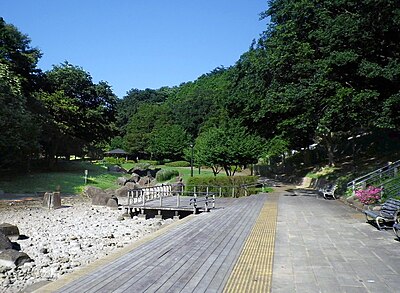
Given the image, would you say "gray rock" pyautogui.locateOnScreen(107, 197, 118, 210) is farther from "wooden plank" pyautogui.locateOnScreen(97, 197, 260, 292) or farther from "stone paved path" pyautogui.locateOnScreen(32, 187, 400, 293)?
"wooden plank" pyautogui.locateOnScreen(97, 197, 260, 292)

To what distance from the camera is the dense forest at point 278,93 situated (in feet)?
57.3

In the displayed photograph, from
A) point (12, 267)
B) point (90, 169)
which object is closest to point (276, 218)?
point (12, 267)

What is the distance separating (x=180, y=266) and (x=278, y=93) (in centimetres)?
1503

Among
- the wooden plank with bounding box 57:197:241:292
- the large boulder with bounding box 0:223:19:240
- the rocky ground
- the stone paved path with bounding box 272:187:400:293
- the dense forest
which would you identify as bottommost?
the rocky ground

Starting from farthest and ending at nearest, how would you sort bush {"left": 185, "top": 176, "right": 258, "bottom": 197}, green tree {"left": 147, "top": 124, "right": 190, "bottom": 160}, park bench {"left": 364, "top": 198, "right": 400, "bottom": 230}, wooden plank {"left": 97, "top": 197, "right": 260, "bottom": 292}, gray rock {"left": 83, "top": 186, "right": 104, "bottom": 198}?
green tree {"left": 147, "top": 124, "right": 190, "bottom": 160} → gray rock {"left": 83, "top": 186, "right": 104, "bottom": 198} → bush {"left": 185, "top": 176, "right": 258, "bottom": 197} → park bench {"left": 364, "top": 198, "right": 400, "bottom": 230} → wooden plank {"left": 97, "top": 197, "right": 260, "bottom": 292}

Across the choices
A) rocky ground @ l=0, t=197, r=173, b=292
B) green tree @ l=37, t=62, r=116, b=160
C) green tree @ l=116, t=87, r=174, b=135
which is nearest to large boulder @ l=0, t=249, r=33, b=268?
rocky ground @ l=0, t=197, r=173, b=292

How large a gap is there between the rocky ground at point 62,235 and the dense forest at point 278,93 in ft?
29.4

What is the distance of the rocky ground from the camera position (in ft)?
29.2

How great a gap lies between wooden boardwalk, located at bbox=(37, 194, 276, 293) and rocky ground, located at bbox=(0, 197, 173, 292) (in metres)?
2.44

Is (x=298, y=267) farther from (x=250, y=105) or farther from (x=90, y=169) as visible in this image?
(x=90, y=169)

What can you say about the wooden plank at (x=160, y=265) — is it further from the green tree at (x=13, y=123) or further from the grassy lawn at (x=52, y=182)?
the green tree at (x=13, y=123)

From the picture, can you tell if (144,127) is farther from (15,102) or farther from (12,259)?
(12,259)

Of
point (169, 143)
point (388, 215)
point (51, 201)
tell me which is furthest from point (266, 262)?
point (169, 143)

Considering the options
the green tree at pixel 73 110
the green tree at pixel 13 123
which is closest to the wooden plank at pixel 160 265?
the green tree at pixel 13 123
